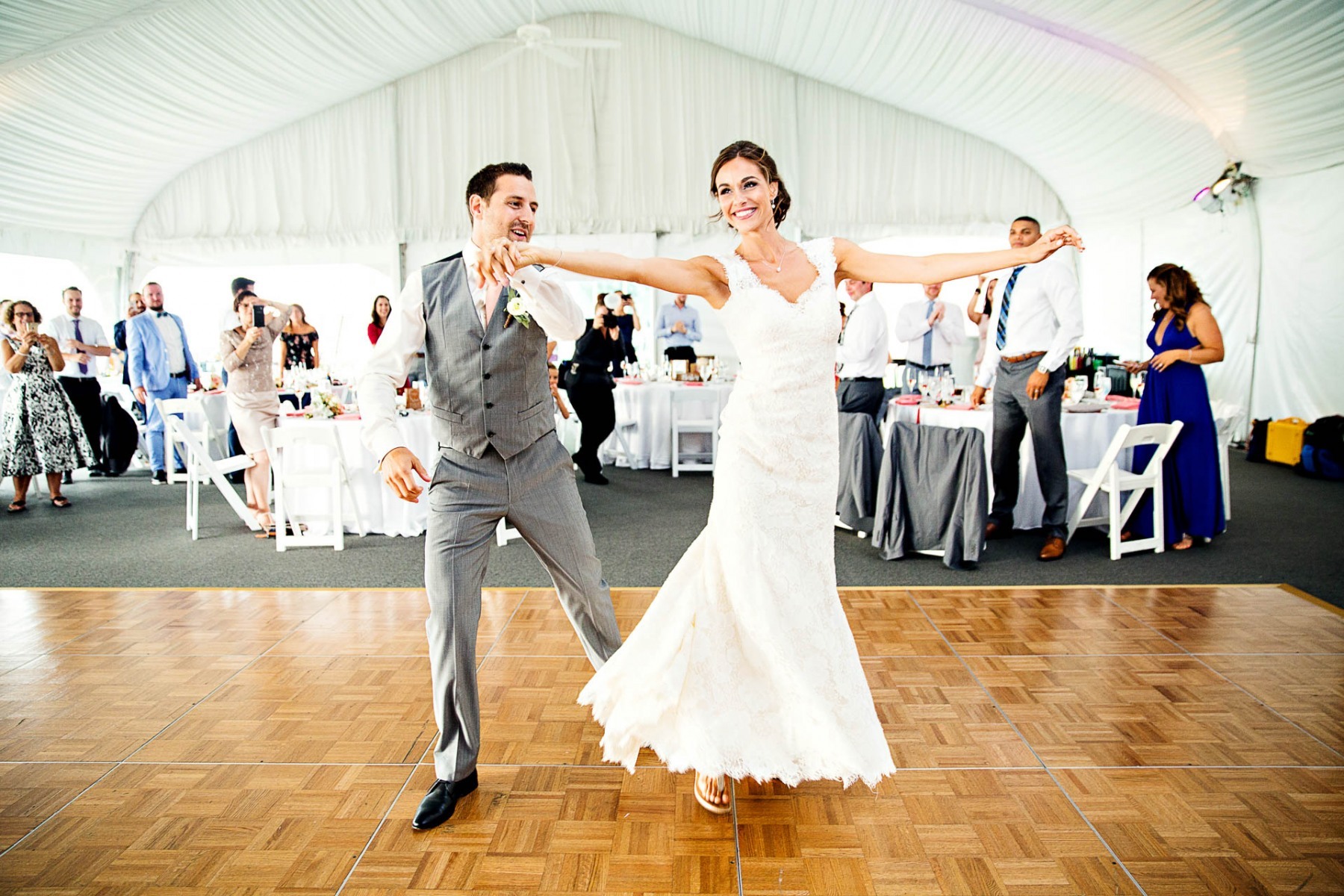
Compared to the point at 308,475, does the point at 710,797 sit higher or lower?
lower

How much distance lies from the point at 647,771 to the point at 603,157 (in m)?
11.3

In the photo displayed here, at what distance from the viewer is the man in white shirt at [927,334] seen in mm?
7848

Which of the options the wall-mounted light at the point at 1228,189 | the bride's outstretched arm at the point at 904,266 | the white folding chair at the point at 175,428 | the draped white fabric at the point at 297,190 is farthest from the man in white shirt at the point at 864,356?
the draped white fabric at the point at 297,190

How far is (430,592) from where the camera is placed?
209 cm

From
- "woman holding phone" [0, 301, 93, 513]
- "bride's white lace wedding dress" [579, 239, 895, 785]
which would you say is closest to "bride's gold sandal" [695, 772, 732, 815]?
"bride's white lace wedding dress" [579, 239, 895, 785]

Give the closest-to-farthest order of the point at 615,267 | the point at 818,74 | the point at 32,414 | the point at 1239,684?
1. the point at 615,267
2. the point at 1239,684
3. the point at 32,414
4. the point at 818,74

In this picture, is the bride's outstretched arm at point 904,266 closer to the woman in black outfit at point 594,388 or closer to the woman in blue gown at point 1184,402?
the woman in blue gown at point 1184,402

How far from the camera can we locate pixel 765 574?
2068mm

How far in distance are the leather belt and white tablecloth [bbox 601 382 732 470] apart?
3.32m

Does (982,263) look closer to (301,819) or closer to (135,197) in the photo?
(301,819)

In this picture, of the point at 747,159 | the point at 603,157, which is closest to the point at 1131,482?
the point at 747,159

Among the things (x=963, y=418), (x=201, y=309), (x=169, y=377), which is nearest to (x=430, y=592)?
(x=963, y=418)

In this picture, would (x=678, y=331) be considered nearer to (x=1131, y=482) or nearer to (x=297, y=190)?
(x=1131, y=482)

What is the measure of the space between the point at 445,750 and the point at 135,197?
42.5ft
